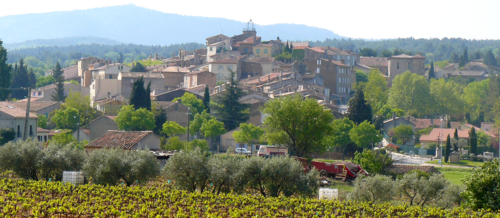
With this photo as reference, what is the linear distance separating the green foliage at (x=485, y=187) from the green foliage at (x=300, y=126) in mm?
27519

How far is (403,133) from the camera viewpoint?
88.9 metres

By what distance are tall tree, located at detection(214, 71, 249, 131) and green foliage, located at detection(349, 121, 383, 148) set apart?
46.7 feet

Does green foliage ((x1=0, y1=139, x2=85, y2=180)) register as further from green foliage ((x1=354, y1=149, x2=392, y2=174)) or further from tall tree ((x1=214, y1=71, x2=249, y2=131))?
tall tree ((x1=214, y1=71, x2=249, y2=131))

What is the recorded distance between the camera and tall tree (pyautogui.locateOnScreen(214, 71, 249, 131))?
77.7m

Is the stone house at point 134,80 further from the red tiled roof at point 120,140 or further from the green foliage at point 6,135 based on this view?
the red tiled roof at point 120,140

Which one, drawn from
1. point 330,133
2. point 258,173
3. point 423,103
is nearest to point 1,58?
point 330,133

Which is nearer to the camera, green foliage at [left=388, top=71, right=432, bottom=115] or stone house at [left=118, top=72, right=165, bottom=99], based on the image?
stone house at [left=118, top=72, right=165, bottom=99]

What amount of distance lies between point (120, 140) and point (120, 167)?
504 inches

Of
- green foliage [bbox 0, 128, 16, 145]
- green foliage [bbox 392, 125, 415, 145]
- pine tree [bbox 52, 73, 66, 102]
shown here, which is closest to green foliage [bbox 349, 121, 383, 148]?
green foliage [bbox 392, 125, 415, 145]

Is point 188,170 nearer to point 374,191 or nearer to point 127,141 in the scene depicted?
point 374,191

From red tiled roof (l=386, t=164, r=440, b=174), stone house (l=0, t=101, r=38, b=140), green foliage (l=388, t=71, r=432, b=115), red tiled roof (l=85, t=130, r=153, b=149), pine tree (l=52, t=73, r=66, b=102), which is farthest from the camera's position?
green foliage (l=388, t=71, r=432, b=115)

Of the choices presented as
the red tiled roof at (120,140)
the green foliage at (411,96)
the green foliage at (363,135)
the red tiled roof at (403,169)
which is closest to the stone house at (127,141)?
the red tiled roof at (120,140)

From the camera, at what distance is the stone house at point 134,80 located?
99750 millimetres

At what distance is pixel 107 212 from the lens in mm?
27766
